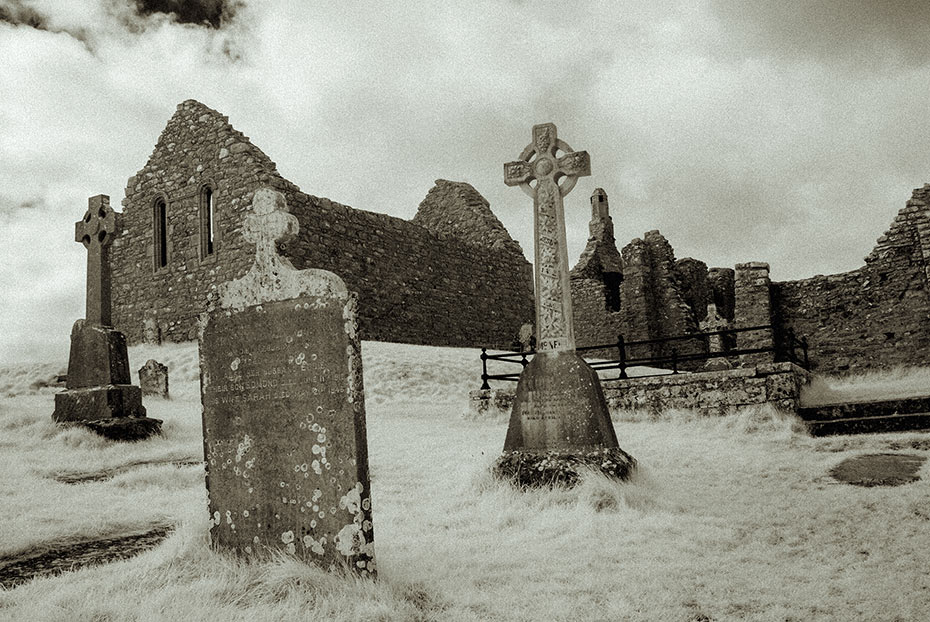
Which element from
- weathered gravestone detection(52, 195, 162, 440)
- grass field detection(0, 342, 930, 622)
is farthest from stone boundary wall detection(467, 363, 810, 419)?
weathered gravestone detection(52, 195, 162, 440)

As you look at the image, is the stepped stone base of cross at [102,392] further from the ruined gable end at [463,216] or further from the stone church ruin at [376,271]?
the ruined gable end at [463,216]

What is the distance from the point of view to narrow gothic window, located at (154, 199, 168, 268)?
17.8m

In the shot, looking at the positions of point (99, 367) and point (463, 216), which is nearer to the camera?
point (99, 367)

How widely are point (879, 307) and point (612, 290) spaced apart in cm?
1032

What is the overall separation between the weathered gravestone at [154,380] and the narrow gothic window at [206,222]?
4298 mm

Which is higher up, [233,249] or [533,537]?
[233,249]

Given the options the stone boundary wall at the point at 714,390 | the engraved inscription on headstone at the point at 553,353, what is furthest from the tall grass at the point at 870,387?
the engraved inscription on headstone at the point at 553,353

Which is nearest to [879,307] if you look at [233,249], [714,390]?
[714,390]

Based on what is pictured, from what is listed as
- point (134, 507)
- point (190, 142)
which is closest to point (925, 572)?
point (134, 507)

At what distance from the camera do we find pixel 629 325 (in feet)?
75.3

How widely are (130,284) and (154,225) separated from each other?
1593 millimetres

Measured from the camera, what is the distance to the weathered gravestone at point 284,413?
3.75 metres

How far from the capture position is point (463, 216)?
78.9 ft

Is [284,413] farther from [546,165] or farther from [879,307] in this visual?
[879,307]
